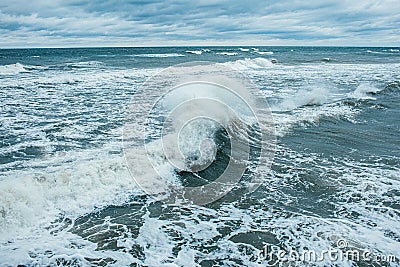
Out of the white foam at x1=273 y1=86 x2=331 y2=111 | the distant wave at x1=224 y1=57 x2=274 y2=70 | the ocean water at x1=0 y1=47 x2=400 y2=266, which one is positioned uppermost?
the distant wave at x1=224 y1=57 x2=274 y2=70

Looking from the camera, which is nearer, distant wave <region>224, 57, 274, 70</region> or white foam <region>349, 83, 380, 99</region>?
white foam <region>349, 83, 380, 99</region>

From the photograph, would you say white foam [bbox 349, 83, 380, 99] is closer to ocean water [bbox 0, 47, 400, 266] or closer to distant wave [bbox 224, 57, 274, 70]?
ocean water [bbox 0, 47, 400, 266]

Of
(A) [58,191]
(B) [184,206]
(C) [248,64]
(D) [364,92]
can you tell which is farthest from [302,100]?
(C) [248,64]

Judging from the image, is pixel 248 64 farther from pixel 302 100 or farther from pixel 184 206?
pixel 184 206

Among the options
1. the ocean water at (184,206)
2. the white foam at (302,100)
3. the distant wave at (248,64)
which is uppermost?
the distant wave at (248,64)

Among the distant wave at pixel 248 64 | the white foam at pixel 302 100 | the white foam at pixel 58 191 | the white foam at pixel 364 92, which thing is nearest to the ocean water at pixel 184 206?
the white foam at pixel 58 191

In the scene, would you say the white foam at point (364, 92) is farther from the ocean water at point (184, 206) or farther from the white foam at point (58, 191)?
the white foam at point (58, 191)

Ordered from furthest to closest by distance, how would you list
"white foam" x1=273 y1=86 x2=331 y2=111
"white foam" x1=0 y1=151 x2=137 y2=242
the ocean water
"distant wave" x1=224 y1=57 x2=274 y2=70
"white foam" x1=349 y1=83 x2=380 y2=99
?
"distant wave" x1=224 y1=57 x2=274 y2=70, "white foam" x1=349 y1=83 x2=380 y2=99, "white foam" x1=273 y1=86 x2=331 y2=111, "white foam" x1=0 y1=151 x2=137 y2=242, the ocean water

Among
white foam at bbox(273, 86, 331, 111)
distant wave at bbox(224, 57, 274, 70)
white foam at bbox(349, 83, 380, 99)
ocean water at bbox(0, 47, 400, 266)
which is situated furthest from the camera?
distant wave at bbox(224, 57, 274, 70)

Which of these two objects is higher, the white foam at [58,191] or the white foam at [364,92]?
the white foam at [364,92]

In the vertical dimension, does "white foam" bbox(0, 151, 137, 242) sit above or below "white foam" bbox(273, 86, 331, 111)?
below

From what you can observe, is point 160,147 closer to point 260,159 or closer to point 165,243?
point 260,159

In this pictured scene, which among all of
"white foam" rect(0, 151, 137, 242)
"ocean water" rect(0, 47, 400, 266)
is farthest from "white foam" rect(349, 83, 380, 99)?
"white foam" rect(0, 151, 137, 242)

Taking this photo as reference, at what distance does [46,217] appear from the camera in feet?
19.4
